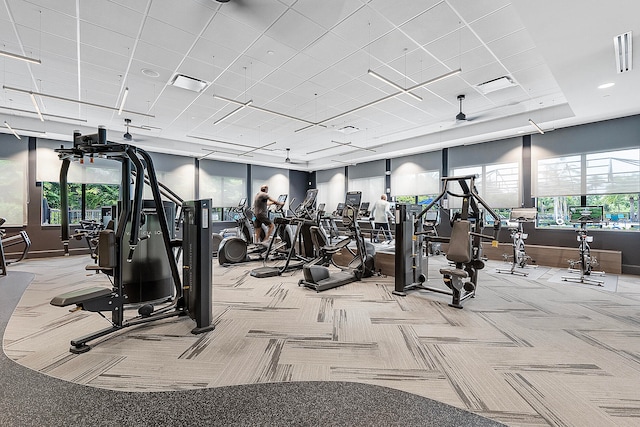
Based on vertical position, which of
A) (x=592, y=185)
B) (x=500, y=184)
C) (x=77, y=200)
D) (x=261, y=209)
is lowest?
(x=261, y=209)

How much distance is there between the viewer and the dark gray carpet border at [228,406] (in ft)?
5.96

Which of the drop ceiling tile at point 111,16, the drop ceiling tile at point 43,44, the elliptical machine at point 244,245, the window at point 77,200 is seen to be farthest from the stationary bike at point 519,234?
the window at point 77,200

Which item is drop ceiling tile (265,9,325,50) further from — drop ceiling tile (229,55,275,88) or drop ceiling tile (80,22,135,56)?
drop ceiling tile (80,22,135,56)

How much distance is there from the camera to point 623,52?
3.90m

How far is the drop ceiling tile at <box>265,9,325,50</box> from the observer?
3.87 metres

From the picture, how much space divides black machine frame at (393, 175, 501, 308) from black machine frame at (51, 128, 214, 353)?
291cm

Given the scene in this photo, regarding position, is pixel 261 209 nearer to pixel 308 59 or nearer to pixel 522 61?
pixel 308 59

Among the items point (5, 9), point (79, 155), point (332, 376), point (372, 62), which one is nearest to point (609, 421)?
point (332, 376)

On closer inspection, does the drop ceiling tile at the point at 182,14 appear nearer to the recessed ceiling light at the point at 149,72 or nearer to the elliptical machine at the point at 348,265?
the recessed ceiling light at the point at 149,72

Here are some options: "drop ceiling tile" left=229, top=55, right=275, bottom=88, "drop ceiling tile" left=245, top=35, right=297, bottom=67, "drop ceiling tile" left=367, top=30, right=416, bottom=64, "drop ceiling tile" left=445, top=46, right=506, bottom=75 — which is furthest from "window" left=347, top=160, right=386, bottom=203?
"drop ceiling tile" left=245, top=35, right=297, bottom=67

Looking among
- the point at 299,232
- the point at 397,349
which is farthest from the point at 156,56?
the point at 397,349

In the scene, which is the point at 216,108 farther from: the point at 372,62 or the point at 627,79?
the point at 627,79

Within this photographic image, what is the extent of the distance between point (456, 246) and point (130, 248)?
4168mm

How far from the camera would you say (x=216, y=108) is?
7.25m
